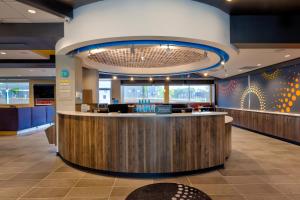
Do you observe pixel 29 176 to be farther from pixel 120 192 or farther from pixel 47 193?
pixel 120 192

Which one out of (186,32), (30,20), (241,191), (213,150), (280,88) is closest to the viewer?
(241,191)

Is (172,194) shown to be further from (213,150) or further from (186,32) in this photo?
(186,32)

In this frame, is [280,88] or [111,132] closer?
[111,132]

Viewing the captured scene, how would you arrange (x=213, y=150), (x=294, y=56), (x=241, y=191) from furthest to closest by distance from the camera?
(x=294, y=56) → (x=213, y=150) → (x=241, y=191)

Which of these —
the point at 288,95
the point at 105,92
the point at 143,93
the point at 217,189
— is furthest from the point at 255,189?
the point at 105,92

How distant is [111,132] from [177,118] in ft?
4.33

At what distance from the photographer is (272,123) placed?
7562 millimetres

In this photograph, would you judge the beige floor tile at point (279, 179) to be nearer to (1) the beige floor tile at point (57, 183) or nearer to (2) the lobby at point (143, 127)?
(2) the lobby at point (143, 127)

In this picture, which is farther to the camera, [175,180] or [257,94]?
[257,94]

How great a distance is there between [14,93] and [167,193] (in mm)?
16038

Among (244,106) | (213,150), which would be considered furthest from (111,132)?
(244,106)

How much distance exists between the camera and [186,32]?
143 inches

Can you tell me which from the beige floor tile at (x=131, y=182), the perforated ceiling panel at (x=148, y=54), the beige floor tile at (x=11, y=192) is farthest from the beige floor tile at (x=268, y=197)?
the beige floor tile at (x=11, y=192)

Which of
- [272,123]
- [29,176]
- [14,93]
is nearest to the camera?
[29,176]
